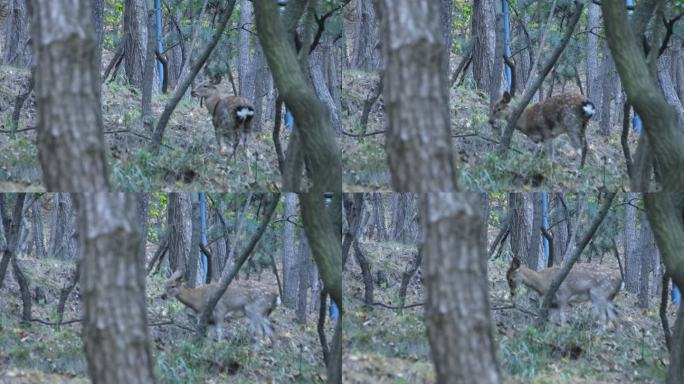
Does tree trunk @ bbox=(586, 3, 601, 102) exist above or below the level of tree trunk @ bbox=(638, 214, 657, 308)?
above

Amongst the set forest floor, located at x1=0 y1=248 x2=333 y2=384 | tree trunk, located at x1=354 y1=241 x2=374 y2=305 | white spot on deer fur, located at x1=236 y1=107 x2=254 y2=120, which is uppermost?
white spot on deer fur, located at x1=236 y1=107 x2=254 y2=120

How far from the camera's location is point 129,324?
5.89 metres

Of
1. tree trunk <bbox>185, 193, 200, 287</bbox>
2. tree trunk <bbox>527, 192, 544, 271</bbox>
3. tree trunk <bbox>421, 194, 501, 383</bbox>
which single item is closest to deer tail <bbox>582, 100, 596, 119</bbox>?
tree trunk <bbox>527, 192, 544, 271</bbox>

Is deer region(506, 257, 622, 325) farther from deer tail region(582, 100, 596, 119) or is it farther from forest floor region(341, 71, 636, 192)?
deer tail region(582, 100, 596, 119)

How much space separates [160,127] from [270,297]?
1338mm

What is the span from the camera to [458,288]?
596cm

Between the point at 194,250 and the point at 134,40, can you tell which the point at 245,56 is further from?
the point at 194,250

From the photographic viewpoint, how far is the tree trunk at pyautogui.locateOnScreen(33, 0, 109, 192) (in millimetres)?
5711

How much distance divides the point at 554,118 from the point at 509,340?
148cm

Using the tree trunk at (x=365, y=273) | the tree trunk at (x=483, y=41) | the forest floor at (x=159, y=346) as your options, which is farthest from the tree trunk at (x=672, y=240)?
the forest floor at (x=159, y=346)

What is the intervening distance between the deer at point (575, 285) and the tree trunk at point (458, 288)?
2.14ft

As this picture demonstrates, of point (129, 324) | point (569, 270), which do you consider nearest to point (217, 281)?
point (129, 324)

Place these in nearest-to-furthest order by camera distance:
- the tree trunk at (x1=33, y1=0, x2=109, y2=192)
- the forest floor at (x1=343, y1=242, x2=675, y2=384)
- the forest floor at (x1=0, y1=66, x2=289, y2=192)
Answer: the tree trunk at (x1=33, y1=0, x2=109, y2=192)
the forest floor at (x1=0, y1=66, x2=289, y2=192)
the forest floor at (x1=343, y1=242, x2=675, y2=384)

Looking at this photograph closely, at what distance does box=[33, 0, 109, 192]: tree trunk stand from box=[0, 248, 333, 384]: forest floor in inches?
33.0
